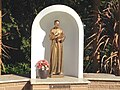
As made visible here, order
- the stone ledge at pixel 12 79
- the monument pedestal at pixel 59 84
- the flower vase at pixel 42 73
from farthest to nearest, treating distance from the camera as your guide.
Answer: the flower vase at pixel 42 73 → the stone ledge at pixel 12 79 → the monument pedestal at pixel 59 84

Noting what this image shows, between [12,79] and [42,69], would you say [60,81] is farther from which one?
[12,79]

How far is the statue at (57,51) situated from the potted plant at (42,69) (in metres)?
0.33

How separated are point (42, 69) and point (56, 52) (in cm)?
59

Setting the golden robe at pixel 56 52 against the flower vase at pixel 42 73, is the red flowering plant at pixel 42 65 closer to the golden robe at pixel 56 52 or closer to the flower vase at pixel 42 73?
the flower vase at pixel 42 73

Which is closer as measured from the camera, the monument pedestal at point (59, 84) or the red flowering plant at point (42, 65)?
the monument pedestal at point (59, 84)

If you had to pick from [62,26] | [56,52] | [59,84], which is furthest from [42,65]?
[62,26]

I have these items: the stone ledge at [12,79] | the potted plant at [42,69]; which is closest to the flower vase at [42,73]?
the potted plant at [42,69]

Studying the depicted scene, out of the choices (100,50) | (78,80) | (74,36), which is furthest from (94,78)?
(100,50)

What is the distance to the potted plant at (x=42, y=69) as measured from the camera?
305 inches

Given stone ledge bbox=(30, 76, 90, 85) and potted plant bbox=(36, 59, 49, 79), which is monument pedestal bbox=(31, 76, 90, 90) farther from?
potted plant bbox=(36, 59, 49, 79)

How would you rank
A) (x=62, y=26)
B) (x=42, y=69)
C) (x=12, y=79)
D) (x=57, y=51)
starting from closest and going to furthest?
1. (x=12, y=79)
2. (x=42, y=69)
3. (x=57, y=51)
4. (x=62, y=26)

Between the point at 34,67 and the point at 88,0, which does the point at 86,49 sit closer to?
the point at 88,0

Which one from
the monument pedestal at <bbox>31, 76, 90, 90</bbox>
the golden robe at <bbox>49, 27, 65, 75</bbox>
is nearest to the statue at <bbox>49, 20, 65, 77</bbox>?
the golden robe at <bbox>49, 27, 65, 75</bbox>

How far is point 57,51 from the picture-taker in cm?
809
